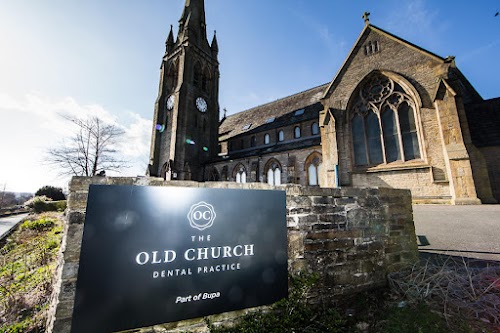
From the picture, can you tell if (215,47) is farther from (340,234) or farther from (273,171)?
(340,234)

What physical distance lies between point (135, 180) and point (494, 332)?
4.34 meters

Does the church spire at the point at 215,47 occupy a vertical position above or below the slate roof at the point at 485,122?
above

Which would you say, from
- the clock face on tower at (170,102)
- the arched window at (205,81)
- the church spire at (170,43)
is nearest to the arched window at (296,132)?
the arched window at (205,81)

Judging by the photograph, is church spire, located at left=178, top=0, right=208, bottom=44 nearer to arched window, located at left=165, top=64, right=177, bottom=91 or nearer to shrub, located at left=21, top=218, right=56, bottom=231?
arched window, located at left=165, top=64, right=177, bottom=91

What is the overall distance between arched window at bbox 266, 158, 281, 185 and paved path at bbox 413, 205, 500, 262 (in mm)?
11882

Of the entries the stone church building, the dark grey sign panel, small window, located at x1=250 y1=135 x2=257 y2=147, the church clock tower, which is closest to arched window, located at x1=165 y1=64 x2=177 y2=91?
the church clock tower

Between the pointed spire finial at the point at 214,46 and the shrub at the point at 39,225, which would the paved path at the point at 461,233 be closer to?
the shrub at the point at 39,225

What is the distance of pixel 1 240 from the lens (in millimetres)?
8484

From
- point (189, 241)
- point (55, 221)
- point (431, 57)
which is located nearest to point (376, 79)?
point (431, 57)

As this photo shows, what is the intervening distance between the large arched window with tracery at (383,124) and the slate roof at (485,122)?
124 inches

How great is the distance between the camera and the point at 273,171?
19578mm

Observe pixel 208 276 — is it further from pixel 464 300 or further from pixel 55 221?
pixel 55 221

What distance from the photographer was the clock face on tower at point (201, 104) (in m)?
25.3

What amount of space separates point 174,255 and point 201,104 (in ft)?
83.9
